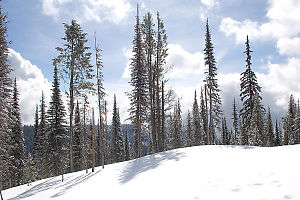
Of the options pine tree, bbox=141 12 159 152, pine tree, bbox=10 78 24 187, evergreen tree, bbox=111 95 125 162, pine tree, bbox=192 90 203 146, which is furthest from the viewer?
pine tree, bbox=192 90 203 146

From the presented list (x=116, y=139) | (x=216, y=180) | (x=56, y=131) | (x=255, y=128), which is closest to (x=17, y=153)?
(x=56, y=131)

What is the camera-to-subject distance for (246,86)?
23.1 meters

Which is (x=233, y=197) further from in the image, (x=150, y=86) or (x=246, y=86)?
(x=246, y=86)

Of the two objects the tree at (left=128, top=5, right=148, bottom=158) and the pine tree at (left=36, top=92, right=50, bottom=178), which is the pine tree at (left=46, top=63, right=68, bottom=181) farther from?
the tree at (left=128, top=5, right=148, bottom=158)

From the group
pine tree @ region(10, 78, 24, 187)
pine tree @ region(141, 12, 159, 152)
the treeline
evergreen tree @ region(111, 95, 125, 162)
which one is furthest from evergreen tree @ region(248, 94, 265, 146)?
pine tree @ region(10, 78, 24, 187)

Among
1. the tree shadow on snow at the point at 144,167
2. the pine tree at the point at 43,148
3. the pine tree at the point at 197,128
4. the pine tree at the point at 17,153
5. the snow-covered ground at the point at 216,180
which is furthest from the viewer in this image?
the pine tree at the point at 197,128

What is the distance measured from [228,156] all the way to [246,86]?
17.1 metres

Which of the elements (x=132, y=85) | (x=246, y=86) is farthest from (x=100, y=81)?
(x=246, y=86)

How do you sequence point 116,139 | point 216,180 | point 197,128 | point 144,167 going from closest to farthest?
1. point 216,180
2. point 144,167
3. point 116,139
4. point 197,128

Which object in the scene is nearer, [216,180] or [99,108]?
[216,180]

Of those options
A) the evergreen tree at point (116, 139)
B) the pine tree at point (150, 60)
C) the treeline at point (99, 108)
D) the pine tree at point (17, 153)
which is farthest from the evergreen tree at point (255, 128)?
the pine tree at point (17, 153)

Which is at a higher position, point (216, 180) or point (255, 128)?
point (255, 128)

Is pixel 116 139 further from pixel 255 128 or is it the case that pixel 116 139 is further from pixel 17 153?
pixel 255 128

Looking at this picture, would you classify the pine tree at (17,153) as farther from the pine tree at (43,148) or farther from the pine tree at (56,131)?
the pine tree at (56,131)
